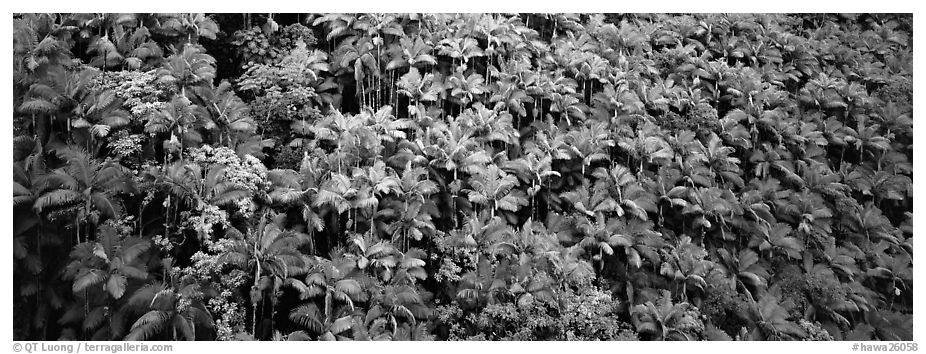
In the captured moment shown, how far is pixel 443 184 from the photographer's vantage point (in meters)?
12.8

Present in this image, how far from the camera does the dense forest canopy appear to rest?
9.80 meters

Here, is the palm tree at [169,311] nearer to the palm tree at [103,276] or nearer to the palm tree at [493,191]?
the palm tree at [103,276]

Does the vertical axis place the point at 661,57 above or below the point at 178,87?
above

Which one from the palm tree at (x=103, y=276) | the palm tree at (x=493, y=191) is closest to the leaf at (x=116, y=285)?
the palm tree at (x=103, y=276)

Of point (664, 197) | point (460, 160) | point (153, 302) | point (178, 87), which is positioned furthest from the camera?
point (664, 197)

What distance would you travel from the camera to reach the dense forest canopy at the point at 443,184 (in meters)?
9.80

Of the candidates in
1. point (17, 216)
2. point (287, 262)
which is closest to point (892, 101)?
point (287, 262)

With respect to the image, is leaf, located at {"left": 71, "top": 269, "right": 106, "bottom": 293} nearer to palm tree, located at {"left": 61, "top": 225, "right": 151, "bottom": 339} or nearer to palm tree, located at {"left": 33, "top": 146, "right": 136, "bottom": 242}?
palm tree, located at {"left": 61, "top": 225, "right": 151, "bottom": 339}

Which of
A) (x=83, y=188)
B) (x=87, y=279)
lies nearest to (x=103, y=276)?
(x=87, y=279)

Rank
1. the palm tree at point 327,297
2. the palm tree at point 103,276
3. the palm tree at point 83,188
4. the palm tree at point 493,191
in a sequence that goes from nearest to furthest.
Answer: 1. the palm tree at point 103,276
2. the palm tree at point 83,188
3. the palm tree at point 327,297
4. the palm tree at point 493,191

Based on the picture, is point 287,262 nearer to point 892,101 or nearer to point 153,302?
point 153,302

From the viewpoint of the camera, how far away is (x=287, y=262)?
10.1 metres

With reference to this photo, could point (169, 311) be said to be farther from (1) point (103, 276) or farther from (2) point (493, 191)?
(2) point (493, 191)

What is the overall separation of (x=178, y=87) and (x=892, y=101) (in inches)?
801
